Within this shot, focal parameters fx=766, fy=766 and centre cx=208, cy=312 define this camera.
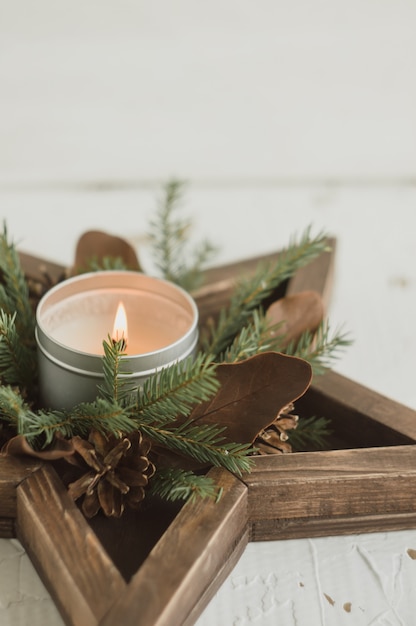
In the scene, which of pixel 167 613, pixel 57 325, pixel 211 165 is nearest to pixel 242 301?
pixel 57 325

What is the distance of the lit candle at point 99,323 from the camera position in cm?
39

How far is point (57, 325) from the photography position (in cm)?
44

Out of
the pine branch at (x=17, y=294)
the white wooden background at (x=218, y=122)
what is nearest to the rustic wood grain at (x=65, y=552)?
the pine branch at (x=17, y=294)

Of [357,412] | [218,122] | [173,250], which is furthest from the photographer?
[218,122]

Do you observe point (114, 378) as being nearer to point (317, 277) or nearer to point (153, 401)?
point (153, 401)

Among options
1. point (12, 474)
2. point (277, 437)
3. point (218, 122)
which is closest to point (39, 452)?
point (12, 474)

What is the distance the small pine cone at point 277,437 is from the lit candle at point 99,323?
6 cm

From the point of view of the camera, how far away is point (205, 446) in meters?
0.37

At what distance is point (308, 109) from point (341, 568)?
2.12ft

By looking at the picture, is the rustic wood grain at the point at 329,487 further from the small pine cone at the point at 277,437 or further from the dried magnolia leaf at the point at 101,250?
the dried magnolia leaf at the point at 101,250

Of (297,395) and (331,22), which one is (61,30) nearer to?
(331,22)

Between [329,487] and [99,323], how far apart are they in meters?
0.17

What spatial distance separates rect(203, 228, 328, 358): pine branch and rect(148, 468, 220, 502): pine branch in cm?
11

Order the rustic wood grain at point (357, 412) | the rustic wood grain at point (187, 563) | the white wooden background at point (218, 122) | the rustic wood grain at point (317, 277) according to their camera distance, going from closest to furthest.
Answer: the rustic wood grain at point (187, 563)
the rustic wood grain at point (357, 412)
the rustic wood grain at point (317, 277)
the white wooden background at point (218, 122)
